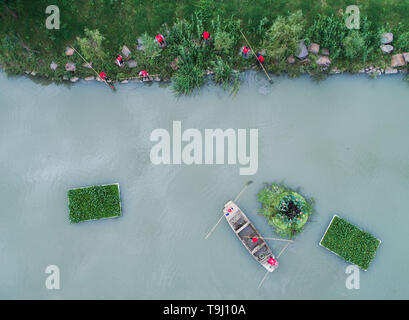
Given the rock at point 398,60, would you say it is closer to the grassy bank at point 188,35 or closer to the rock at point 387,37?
the grassy bank at point 188,35

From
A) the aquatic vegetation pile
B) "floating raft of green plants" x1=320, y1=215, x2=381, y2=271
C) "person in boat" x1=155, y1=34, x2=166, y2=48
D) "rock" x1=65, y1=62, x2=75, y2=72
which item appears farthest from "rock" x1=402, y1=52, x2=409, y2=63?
"rock" x1=65, y1=62, x2=75, y2=72

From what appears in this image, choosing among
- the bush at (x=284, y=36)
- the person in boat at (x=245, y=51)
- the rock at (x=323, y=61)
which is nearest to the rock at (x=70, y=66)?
the person in boat at (x=245, y=51)

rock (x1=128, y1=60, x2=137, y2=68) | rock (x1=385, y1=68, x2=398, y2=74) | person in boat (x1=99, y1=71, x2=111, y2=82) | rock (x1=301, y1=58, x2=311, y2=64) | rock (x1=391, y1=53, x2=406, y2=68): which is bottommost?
person in boat (x1=99, y1=71, x2=111, y2=82)

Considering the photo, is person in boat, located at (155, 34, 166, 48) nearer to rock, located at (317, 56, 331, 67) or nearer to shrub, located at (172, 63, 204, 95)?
shrub, located at (172, 63, 204, 95)

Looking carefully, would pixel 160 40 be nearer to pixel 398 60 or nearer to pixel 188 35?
pixel 188 35

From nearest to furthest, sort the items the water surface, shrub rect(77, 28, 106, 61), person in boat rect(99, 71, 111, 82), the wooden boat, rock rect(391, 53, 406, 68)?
1. the wooden boat
2. shrub rect(77, 28, 106, 61)
3. rock rect(391, 53, 406, 68)
4. the water surface
5. person in boat rect(99, 71, 111, 82)

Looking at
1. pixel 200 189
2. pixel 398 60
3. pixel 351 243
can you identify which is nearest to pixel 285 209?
pixel 351 243
